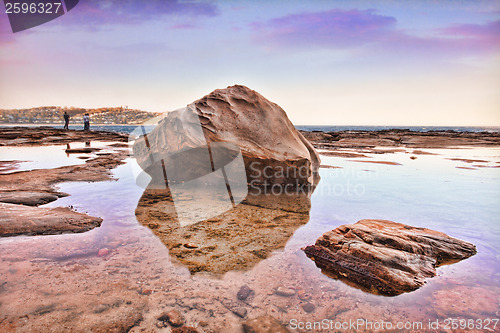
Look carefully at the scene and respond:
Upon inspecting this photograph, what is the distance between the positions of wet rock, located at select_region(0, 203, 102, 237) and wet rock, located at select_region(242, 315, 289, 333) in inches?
72.3

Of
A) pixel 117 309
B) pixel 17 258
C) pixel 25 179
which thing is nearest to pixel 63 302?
pixel 117 309

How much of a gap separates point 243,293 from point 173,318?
0.43 meters

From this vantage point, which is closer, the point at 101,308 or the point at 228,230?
the point at 101,308

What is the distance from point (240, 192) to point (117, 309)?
274cm

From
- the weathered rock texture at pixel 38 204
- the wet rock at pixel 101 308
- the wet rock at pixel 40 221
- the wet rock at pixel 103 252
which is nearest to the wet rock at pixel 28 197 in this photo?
the weathered rock texture at pixel 38 204

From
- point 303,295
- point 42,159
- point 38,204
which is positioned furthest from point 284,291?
point 42,159

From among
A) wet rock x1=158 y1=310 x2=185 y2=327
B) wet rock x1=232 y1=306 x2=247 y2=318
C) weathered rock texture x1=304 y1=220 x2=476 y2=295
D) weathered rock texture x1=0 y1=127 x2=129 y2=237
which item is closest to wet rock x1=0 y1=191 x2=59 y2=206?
weathered rock texture x1=0 y1=127 x2=129 y2=237

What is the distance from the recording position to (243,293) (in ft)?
5.31

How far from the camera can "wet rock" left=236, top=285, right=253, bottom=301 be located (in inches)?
62.1

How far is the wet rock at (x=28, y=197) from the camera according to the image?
3025 millimetres

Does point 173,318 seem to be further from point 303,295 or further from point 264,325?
point 303,295

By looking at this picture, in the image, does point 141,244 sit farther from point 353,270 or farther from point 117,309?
point 353,270

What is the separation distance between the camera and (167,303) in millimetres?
1492

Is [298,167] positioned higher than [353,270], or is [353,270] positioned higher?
[298,167]
